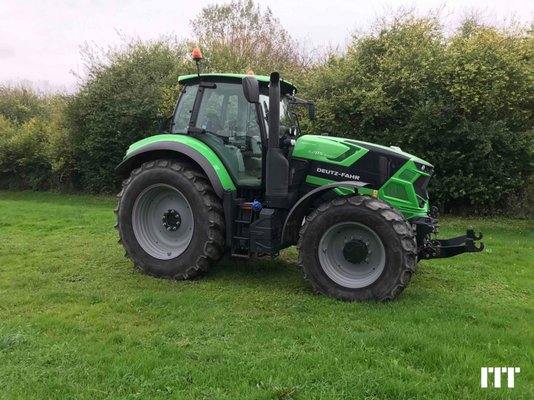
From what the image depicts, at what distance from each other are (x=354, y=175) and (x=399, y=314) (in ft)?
5.45

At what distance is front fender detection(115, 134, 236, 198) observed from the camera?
18.7ft

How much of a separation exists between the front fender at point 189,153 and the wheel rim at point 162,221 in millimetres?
455

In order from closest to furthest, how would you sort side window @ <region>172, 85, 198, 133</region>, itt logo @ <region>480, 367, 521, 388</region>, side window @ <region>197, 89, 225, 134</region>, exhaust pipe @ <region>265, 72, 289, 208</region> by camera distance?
itt logo @ <region>480, 367, 521, 388</region>
exhaust pipe @ <region>265, 72, 289, 208</region>
side window @ <region>197, 89, 225, 134</region>
side window @ <region>172, 85, 198, 133</region>

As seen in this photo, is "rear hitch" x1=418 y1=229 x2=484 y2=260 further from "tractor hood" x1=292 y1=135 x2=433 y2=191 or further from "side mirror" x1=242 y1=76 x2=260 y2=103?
"side mirror" x1=242 y1=76 x2=260 y2=103

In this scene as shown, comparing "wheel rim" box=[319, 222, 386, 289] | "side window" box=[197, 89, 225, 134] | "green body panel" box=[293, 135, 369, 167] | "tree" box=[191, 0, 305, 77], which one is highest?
"tree" box=[191, 0, 305, 77]

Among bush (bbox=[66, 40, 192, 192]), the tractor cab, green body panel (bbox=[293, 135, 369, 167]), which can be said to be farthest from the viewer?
bush (bbox=[66, 40, 192, 192])

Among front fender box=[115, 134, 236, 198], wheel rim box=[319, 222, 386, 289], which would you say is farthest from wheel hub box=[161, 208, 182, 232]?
wheel rim box=[319, 222, 386, 289]

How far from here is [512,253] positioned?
7.86 m

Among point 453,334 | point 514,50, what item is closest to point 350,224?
point 453,334

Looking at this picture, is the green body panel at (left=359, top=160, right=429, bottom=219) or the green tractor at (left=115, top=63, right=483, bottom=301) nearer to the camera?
the green tractor at (left=115, top=63, right=483, bottom=301)

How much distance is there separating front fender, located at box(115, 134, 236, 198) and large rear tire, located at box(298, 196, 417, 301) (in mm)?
1198

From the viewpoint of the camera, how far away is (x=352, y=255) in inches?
201

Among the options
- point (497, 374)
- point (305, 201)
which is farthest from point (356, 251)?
point (497, 374)

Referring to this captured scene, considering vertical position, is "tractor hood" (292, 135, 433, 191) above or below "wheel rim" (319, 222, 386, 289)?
above
